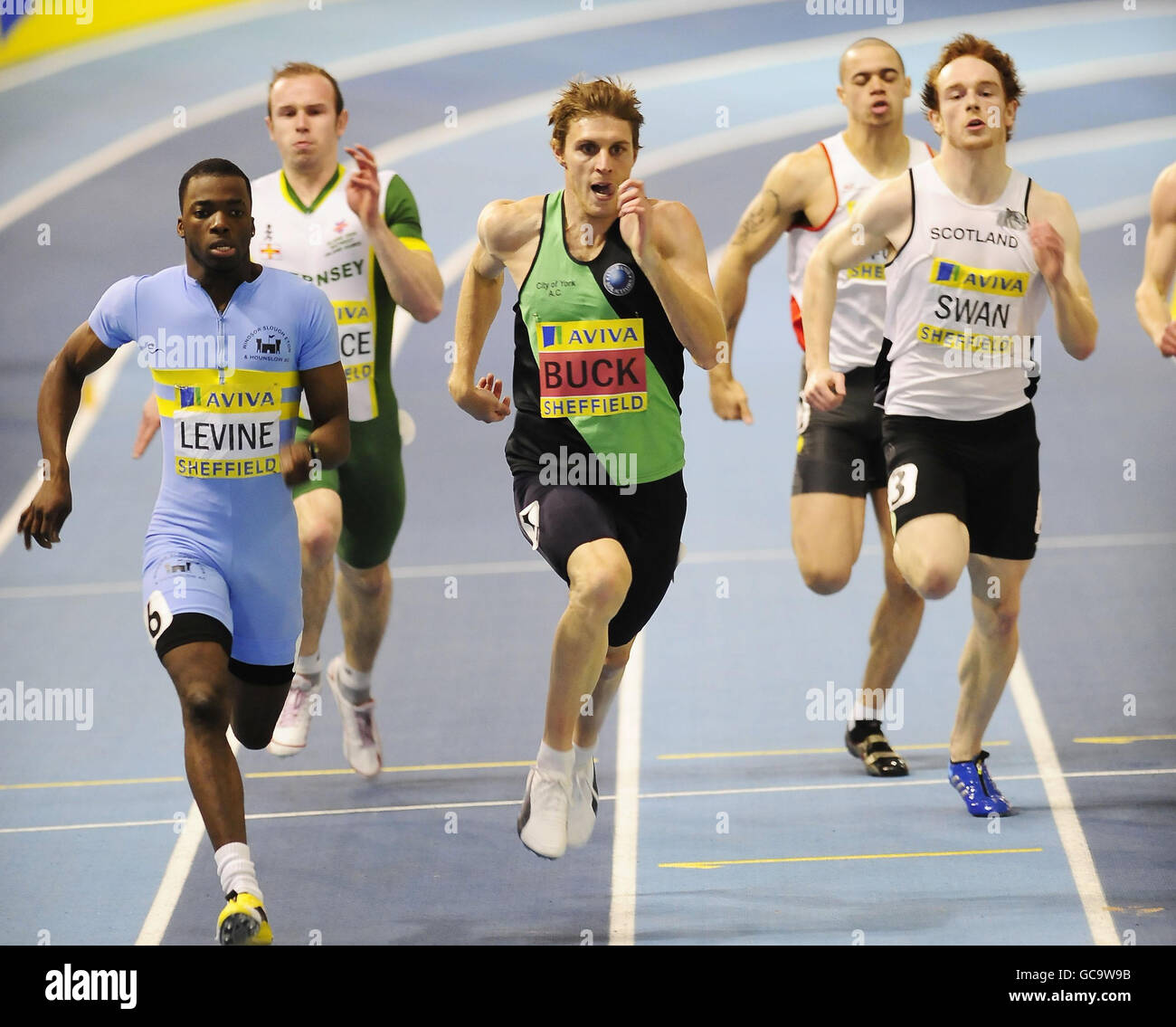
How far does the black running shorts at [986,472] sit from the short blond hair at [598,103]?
143cm

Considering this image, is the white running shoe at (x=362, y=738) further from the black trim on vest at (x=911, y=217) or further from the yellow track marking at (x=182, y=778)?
the black trim on vest at (x=911, y=217)

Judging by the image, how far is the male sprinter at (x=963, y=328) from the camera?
6.54 m

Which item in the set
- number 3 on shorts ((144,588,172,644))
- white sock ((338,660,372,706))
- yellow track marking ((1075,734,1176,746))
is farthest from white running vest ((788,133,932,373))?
number 3 on shorts ((144,588,172,644))

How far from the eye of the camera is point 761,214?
749 cm

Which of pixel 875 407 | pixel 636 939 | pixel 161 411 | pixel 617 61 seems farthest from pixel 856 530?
pixel 617 61

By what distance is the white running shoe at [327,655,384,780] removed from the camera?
25.3ft

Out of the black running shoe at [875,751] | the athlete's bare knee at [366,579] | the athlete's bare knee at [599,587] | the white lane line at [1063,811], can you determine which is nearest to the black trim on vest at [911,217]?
the athlete's bare knee at [599,587]

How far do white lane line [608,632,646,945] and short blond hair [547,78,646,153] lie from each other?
238 centimetres

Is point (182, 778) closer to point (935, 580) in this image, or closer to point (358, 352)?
point (358, 352)

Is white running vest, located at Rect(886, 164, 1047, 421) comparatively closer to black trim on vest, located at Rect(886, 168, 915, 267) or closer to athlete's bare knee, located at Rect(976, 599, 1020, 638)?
black trim on vest, located at Rect(886, 168, 915, 267)

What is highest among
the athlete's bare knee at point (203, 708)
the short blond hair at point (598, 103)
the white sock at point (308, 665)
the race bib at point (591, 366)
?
the short blond hair at point (598, 103)

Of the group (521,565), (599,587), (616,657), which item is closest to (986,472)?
(616,657)

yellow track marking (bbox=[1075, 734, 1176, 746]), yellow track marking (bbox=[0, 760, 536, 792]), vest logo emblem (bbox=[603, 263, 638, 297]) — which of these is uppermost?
vest logo emblem (bbox=[603, 263, 638, 297])
